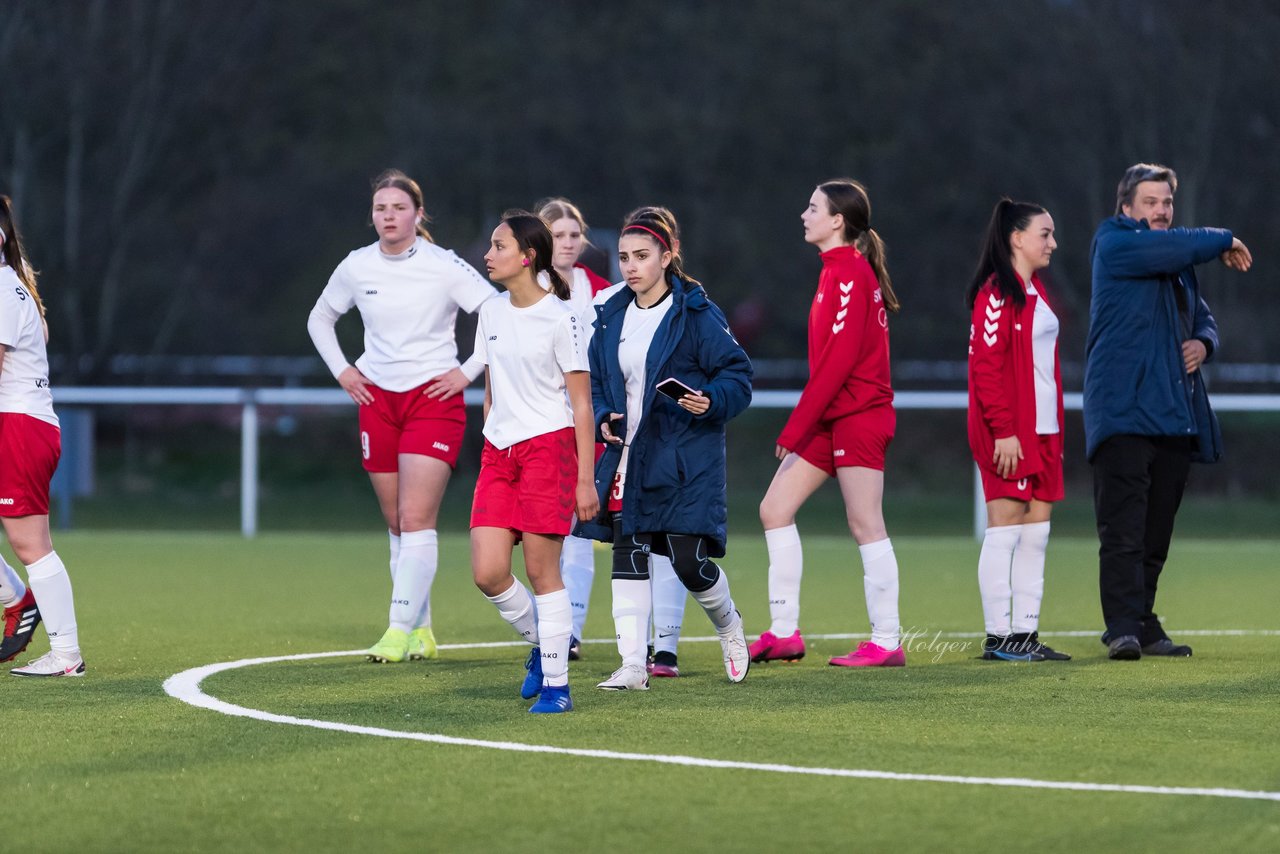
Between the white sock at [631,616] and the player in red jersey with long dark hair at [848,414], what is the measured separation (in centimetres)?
98

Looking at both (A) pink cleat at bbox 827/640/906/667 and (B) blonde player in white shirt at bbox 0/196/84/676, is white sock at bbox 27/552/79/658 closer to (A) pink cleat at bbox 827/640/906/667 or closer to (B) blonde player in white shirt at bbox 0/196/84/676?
(B) blonde player in white shirt at bbox 0/196/84/676

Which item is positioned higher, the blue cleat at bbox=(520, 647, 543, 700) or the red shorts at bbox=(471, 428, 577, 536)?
the red shorts at bbox=(471, 428, 577, 536)

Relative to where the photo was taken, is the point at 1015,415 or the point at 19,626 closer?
the point at 19,626

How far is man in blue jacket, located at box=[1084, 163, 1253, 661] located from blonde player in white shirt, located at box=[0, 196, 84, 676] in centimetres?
417

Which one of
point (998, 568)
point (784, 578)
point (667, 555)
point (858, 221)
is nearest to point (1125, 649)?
point (998, 568)

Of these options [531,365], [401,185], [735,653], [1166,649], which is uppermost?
[401,185]

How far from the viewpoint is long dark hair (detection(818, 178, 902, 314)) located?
7891 mm

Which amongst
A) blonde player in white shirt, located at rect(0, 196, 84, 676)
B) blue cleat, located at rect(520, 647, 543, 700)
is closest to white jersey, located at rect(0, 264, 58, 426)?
blonde player in white shirt, located at rect(0, 196, 84, 676)

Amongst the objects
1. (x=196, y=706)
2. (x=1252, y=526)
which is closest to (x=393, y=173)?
(x=196, y=706)

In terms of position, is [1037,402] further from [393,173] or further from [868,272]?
[393,173]

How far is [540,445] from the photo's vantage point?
21.7ft

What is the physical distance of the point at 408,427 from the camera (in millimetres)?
8258

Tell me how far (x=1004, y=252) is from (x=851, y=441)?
108cm

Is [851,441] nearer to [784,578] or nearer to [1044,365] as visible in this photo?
[784,578]
